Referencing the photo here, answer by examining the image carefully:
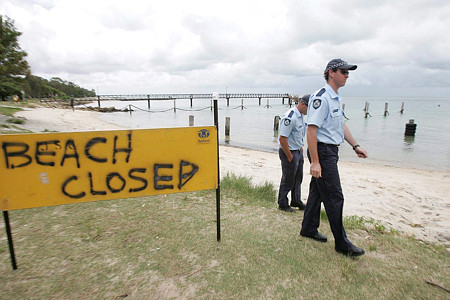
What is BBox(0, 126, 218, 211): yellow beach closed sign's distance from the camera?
2158 mm

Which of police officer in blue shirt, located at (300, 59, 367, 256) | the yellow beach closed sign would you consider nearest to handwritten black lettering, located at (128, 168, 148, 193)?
the yellow beach closed sign

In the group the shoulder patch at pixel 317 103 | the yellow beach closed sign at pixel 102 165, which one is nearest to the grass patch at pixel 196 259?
the yellow beach closed sign at pixel 102 165

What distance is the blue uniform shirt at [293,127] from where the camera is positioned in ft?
12.4

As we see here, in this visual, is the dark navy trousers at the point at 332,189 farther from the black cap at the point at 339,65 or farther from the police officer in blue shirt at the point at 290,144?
the police officer in blue shirt at the point at 290,144

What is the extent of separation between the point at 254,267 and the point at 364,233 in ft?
5.58

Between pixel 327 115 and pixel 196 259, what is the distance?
1943 millimetres

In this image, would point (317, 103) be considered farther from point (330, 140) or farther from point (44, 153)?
point (44, 153)

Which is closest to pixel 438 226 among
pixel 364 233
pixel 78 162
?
pixel 364 233

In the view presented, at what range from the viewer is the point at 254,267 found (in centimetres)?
244

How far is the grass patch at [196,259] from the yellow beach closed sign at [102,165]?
647 mm

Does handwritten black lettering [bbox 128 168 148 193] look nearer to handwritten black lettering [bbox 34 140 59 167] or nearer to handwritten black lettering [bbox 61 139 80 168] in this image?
handwritten black lettering [bbox 61 139 80 168]

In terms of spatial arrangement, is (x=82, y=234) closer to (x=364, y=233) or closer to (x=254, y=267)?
(x=254, y=267)

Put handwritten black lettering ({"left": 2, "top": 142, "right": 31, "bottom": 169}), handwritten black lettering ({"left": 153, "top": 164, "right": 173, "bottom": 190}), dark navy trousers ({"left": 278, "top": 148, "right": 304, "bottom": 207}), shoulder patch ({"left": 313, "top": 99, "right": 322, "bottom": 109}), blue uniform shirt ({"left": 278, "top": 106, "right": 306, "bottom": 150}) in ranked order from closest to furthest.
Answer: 1. handwritten black lettering ({"left": 2, "top": 142, "right": 31, "bottom": 169})
2. handwritten black lettering ({"left": 153, "top": 164, "right": 173, "bottom": 190})
3. shoulder patch ({"left": 313, "top": 99, "right": 322, "bottom": 109})
4. blue uniform shirt ({"left": 278, "top": 106, "right": 306, "bottom": 150})
5. dark navy trousers ({"left": 278, "top": 148, "right": 304, "bottom": 207})

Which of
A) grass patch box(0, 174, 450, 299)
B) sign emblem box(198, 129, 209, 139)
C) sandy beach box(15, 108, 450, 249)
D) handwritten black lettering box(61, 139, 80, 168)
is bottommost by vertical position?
sandy beach box(15, 108, 450, 249)
